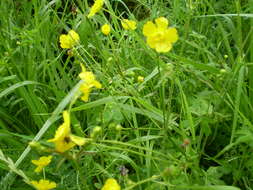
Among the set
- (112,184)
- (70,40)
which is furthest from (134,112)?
(112,184)

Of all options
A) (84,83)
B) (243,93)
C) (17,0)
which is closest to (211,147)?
(243,93)

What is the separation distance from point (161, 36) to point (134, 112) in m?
0.42

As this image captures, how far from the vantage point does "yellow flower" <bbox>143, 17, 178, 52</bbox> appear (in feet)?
3.68

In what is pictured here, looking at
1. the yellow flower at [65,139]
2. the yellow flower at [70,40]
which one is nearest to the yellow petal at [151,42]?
the yellow flower at [65,139]

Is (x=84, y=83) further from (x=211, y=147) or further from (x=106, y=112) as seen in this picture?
(x=211, y=147)

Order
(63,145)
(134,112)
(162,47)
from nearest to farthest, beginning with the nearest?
(63,145) < (162,47) < (134,112)

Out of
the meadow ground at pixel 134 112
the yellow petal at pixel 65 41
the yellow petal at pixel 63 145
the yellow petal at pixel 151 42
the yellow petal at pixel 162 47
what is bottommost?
the meadow ground at pixel 134 112

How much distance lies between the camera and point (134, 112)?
1.49 meters

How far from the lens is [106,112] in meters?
1.40

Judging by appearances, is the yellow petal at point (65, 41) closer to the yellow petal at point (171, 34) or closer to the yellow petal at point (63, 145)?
the yellow petal at point (171, 34)

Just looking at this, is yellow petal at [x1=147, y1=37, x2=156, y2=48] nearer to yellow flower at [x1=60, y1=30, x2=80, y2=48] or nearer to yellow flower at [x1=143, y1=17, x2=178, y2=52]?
yellow flower at [x1=143, y1=17, x2=178, y2=52]

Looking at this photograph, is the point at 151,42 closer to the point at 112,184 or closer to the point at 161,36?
the point at 161,36

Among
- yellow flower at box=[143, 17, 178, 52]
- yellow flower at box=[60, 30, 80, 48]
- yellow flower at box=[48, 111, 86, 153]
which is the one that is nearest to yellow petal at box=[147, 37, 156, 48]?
yellow flower at box=[143, 17, 178, 52]

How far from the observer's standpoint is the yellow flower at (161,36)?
1121mm
